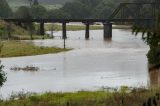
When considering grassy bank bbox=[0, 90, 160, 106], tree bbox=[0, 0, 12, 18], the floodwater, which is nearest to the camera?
grassy bank bbox=[0, 90, 160, 106]

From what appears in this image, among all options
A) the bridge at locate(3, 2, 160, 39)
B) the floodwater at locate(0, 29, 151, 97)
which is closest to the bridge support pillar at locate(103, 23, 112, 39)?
the bridge at locate(3, 2, 160, 39)

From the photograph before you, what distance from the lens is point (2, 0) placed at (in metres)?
164

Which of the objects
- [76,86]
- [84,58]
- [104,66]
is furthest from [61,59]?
[76,86]

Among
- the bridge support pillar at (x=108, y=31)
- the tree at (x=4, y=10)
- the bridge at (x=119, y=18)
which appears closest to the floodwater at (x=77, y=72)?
the bridge support pillar at (x=108, y=31)

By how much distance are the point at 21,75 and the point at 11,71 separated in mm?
3849

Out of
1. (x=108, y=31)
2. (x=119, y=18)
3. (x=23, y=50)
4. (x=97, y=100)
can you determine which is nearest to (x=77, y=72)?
(x=23, y=50)

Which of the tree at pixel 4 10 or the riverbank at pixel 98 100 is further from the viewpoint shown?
the tree at pixel 4 10

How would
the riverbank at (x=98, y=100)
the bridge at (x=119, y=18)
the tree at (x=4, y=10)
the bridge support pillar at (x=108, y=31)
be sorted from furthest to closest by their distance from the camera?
the tree at (x=4, y=10) → the bridge at (x=119, y=18) → the bridge support pillar at (x=108, y=31) → the riverbank at (x=98, y=100)

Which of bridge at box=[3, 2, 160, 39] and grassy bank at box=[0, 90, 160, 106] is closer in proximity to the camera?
grassy bank at box=[0, 90, 160, 106]

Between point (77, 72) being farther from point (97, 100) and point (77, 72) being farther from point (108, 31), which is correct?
point (108, 31)

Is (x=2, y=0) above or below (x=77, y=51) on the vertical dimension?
above

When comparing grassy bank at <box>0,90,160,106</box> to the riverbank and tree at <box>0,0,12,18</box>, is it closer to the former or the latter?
the riverbank

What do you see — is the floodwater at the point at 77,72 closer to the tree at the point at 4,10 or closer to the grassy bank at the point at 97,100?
the grassy bank at the point at 97,100

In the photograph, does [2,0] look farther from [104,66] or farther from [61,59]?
[104,66]
